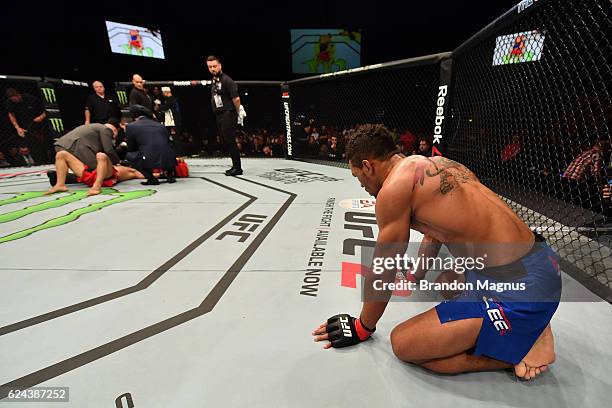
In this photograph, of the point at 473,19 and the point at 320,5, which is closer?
the point at 473,19

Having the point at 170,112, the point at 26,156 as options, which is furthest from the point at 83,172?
the point at 26,156

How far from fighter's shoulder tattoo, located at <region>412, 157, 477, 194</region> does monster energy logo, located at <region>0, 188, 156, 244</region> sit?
2.83m

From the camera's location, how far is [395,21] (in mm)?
8547

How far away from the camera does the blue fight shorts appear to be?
0.91 m

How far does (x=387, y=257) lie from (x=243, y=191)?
9.28ft

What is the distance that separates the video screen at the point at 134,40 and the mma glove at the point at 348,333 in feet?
35.3

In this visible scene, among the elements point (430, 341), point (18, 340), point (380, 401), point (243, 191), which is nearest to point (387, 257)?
point (430, 341)

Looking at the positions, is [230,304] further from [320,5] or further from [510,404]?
[320,5]

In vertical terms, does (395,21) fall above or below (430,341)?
above

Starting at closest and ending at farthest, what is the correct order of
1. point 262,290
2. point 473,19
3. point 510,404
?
point 510,404 → point 262,290 → point 473,19

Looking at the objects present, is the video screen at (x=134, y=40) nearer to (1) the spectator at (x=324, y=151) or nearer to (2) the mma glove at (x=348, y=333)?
(1) the spectator at (x=324, y=151)

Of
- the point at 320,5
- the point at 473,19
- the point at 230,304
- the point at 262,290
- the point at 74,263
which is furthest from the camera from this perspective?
the point at 320,5

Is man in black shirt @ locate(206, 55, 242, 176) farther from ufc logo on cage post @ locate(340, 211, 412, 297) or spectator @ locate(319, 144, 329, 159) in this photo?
ufc logo on cage post @ locate(340, 211, 412, 297)

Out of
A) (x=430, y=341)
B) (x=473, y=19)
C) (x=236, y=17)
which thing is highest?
(x=236, y=17)
